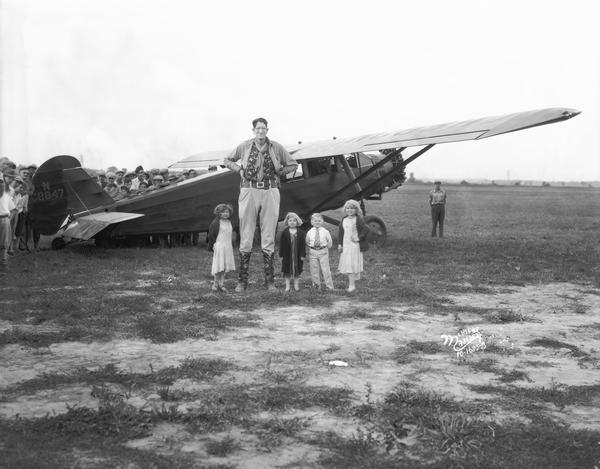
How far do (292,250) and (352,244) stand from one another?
0.87 metres

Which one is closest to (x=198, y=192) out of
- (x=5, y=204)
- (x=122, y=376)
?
(x=5, y=204)

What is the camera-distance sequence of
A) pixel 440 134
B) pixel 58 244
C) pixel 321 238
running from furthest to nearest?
pixel 58 244, pixel 440 134, pixel 321 238

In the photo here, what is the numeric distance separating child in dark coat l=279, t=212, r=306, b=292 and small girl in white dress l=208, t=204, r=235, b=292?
724 millimetres

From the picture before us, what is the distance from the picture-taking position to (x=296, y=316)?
715 centimetres

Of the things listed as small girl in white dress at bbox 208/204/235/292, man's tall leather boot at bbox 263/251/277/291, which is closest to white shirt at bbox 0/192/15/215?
small girl in white dress at bbox 208/204/235/292

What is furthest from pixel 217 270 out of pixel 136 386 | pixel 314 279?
pixel 136 386

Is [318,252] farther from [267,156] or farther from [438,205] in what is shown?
[438,205]

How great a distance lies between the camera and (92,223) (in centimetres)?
1235

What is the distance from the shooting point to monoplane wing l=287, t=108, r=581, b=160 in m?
11.0

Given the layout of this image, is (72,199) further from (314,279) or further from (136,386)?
(136,386)

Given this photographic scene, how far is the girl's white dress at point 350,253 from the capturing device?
29.4 ft

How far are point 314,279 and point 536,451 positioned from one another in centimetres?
565

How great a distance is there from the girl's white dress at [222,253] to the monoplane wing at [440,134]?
5.07m

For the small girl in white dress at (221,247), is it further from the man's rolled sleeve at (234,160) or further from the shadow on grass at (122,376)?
the shadow on grass at (122,376)
